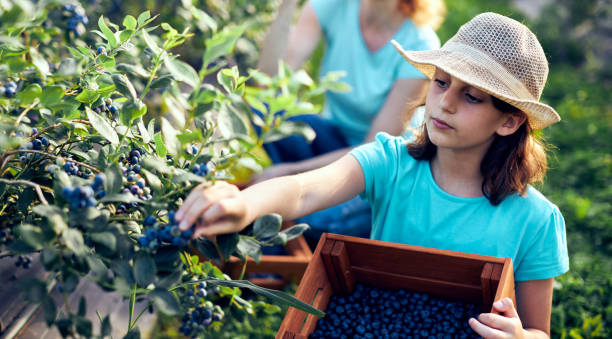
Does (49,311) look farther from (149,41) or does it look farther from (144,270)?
(149,41)

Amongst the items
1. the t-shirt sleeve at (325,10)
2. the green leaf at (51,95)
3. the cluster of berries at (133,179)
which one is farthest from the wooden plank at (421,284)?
the t-shirt sleeve at (325,10)

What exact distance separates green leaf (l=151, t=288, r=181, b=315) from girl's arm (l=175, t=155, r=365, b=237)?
11 centimetres

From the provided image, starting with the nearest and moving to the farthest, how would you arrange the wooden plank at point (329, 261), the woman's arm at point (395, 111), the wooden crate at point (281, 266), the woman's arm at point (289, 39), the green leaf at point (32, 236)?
the green leaf at point (32, 236) < the wooden plank at point (329, 261) < the wooden crate at point (281, 266) < the woman's arm at point (395, 111) < the woman's arm at point (289, 39)

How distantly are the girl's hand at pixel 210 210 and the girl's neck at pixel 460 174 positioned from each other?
796mm

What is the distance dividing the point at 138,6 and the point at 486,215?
6.67 ft

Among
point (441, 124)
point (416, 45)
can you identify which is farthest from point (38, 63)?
point (416, 45)

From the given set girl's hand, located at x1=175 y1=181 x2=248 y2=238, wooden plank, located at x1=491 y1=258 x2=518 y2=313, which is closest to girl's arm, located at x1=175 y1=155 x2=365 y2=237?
girl's hand, located at x1=175 y1=181 x2=248 y2=238

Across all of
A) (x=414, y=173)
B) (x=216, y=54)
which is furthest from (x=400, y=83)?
(x=216, y=54)

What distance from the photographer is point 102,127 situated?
96 centimetres

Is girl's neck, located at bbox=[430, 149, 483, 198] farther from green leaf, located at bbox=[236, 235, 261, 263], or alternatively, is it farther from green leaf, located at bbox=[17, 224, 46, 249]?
green leaf, located at bbox=[17, 224, 46, 249]

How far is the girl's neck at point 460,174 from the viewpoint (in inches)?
60.0

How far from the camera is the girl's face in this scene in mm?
1330

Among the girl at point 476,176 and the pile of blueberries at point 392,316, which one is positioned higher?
the girl at point 476,176

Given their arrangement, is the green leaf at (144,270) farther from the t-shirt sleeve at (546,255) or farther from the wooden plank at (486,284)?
the t-shirt sleeve at (546,255)
